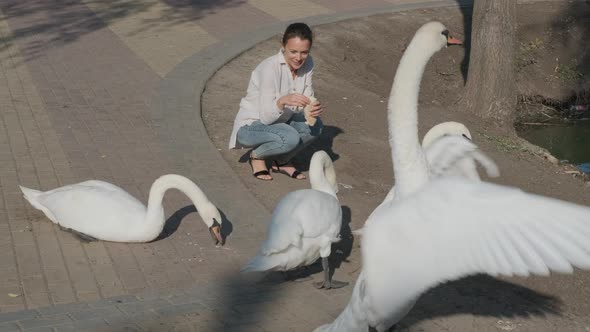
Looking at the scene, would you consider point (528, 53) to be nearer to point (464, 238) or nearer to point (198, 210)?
point (198, 210)

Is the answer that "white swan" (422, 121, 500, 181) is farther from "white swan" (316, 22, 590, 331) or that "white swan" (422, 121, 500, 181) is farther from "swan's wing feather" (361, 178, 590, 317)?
"swan's wing feather" (361, 178, 590, 317)

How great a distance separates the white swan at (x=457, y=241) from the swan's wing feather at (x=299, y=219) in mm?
985

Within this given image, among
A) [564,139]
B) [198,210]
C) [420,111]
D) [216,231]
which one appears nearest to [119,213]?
[198,210]

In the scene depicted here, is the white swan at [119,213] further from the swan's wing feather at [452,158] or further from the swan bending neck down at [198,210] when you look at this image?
the swan's wing feather at [452,158]

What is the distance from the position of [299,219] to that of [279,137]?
205 cm

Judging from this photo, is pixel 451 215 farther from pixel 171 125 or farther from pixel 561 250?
pixel 171 125

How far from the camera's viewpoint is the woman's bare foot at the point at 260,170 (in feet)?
26.2

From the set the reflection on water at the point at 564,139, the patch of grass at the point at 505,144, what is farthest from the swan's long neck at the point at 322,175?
the reflection on water at the point at 564,139

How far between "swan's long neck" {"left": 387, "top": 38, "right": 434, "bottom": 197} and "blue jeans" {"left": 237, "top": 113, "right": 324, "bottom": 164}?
2.90 metres

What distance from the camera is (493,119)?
1150 cm

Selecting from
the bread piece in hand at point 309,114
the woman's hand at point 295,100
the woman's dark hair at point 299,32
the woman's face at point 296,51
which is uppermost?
the woman's dark hair at point 299,32

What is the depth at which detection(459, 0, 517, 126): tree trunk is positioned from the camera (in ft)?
37.4

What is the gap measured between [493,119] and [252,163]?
456 cm

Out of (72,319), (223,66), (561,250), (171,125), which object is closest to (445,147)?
(561,250)
